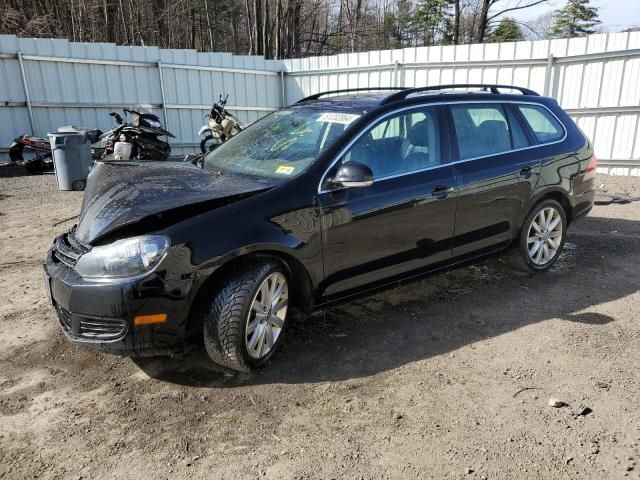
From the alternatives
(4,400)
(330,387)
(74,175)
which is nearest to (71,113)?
(74,175)

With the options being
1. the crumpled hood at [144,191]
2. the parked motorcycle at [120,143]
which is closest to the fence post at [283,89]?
the parked motorcycle at [120,143]

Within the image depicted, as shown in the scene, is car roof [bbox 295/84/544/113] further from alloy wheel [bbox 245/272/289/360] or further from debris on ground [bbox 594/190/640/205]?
debris on ground [bbox 594/190/640/205]

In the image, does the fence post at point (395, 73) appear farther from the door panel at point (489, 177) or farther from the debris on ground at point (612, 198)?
the door panel at point (489, 177)

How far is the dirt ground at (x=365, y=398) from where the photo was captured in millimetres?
2393

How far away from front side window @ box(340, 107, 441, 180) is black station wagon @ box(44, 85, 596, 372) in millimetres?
12

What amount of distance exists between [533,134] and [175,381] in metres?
3.84

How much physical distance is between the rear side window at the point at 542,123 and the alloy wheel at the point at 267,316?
3029 millimetres

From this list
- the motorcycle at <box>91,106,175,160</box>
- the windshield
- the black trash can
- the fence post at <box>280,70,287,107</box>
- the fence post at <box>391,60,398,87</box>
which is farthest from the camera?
the fence post at <box>280,70,287,107</box>

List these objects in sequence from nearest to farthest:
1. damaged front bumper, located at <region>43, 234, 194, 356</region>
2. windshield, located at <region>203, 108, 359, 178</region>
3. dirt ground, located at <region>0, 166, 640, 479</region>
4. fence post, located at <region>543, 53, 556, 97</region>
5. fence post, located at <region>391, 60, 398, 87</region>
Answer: dirt ground, located at <region>0, 166, 640, 479</region> < damaged front bumper, located at <region>43, 234, 194, 356</region> < windshield, located at <region>203, 108, 359, 178</region> < fence post, located at <region>543, 53, 556, 97</region> < fence post, located at <region>391, 60, 398, 87</region>

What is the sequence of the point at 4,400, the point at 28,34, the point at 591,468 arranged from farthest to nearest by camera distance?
the point at 28,34
the point at 4,400
the point at 591,468

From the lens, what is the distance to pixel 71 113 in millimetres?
11453

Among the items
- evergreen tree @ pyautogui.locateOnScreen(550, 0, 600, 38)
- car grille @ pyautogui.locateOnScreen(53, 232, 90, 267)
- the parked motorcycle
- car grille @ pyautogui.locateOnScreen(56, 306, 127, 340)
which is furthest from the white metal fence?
evergreen tree @ pyautogui.locateOnScreen(550, 0, 600, 38)

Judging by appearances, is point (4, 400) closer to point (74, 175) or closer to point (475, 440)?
point (475, 440)

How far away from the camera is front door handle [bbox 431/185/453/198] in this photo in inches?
151
